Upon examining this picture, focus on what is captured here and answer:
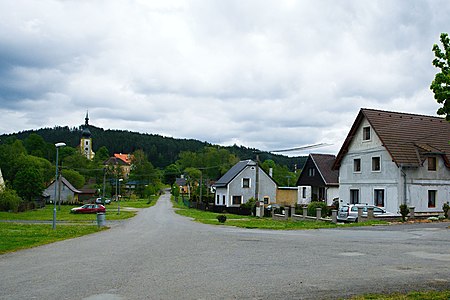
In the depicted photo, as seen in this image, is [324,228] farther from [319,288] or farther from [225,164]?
[225,164]

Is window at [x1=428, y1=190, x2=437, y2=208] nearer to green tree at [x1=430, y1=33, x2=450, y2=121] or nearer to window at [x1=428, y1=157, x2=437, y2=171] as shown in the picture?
window at [x1=428, y1=157, x2=437, y2=171]

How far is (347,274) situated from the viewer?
37.3 ft

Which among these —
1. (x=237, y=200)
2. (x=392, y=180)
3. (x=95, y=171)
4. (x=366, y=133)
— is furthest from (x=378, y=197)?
(x=95, y=171)

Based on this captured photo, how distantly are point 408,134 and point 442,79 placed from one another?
3093cm

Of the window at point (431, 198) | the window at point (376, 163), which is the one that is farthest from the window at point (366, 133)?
the window at point (431, 198)

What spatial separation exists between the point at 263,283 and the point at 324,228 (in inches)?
745

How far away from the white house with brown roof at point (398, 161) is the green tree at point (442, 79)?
27.1 m

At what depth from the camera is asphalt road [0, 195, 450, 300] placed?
959 cm

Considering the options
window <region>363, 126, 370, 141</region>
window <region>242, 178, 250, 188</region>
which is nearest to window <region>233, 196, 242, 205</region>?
window <region>242, 178, 250, 188</region>

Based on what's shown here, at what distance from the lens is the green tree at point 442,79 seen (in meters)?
8.86

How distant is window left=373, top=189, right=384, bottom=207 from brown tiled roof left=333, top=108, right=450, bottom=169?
364cm

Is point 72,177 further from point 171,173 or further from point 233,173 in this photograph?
point 171,173

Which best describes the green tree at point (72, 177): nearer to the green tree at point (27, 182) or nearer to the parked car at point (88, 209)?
the green tree at point (27, 182)

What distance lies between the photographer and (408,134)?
37.9 metres
